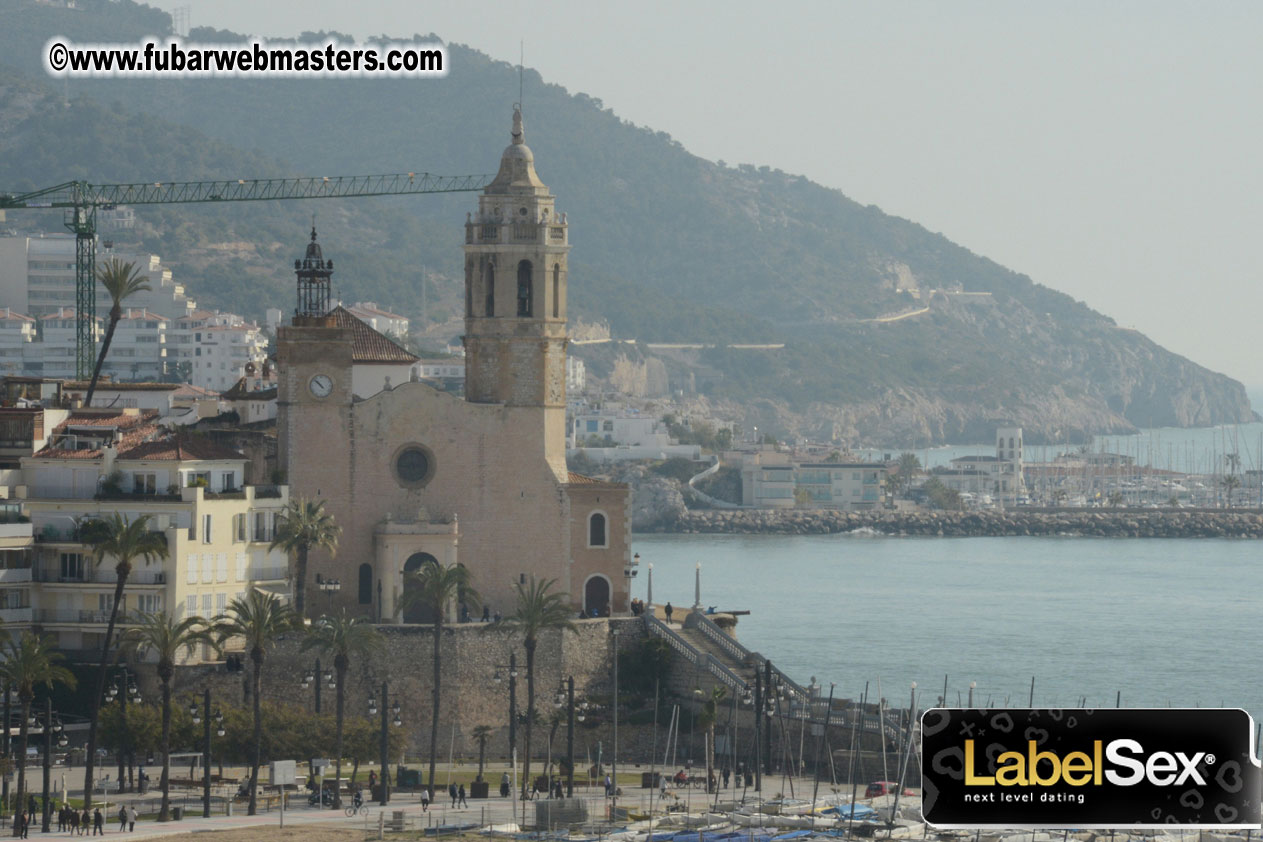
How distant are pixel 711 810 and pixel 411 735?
479 inches

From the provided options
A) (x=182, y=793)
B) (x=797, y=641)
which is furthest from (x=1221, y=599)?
(x=182, y=793)

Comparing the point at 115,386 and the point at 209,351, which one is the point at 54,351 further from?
the point at 115,386

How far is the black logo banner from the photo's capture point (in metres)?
29.2

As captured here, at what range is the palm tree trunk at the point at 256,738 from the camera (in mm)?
61125

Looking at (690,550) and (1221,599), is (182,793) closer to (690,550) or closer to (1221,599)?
(1221,599)

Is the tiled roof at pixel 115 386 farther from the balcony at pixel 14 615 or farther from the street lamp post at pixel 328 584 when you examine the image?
the balcony at pixel 14 615

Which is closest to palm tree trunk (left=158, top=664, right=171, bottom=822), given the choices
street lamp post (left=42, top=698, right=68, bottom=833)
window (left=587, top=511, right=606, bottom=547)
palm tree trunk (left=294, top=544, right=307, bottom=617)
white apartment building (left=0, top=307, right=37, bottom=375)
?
street lamp post (left=42, top=698, right=68, bottom=833)

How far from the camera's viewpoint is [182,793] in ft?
207

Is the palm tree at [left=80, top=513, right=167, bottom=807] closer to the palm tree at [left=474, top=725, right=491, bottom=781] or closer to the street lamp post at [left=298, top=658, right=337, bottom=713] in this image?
the street lamp post at [left=298, top=658, right=337, bottom=713]

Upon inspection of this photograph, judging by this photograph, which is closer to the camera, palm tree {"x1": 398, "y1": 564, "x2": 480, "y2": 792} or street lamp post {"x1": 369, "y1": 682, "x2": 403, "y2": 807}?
street lamp post {"x1": 369, "y1": 682, "x2": 403, "y2": 807}

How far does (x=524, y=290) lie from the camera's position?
253 feet

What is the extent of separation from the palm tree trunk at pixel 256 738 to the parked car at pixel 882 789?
48.7 feet

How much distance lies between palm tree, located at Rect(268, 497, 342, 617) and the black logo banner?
44441 mm

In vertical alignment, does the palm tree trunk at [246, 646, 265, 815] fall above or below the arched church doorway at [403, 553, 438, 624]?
below
